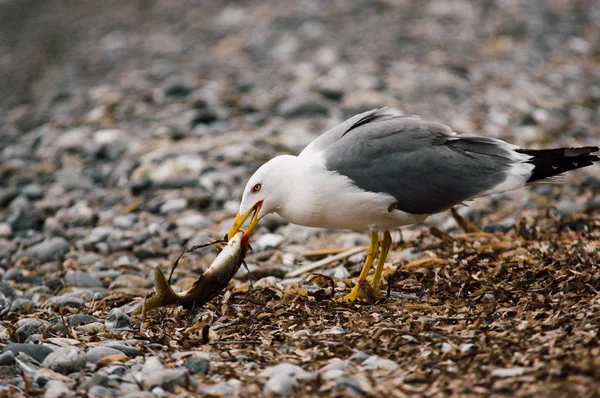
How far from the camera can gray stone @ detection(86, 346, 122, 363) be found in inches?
166

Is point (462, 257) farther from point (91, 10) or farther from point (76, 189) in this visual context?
point (91, 10)

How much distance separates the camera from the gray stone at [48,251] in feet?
22.4

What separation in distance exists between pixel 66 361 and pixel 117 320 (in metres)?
0.78

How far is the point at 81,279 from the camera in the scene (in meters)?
6.16

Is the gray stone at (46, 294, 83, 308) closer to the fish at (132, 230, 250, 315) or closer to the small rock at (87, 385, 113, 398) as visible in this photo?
the fish at (132, 230, 250, 315)

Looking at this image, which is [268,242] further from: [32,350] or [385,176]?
[32,350]

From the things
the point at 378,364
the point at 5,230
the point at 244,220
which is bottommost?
the point at 5,230

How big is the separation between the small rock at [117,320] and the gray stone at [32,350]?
611 millimetres

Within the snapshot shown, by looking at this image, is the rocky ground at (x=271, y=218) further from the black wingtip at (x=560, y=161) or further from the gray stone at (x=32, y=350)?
the black wingtip at (x=560, y=161)

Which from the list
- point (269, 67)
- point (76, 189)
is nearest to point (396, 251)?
point (76, 189)

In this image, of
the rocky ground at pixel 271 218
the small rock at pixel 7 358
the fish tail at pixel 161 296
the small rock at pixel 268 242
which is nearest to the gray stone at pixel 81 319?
the rocky ground at pixel 271 218

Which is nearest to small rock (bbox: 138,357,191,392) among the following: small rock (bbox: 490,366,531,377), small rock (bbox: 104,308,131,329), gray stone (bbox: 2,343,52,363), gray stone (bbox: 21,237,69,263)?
gray stone (bbox: 2,343,52,363)

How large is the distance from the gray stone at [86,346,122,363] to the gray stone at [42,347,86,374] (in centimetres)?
7

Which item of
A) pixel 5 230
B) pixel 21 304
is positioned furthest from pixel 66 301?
pixel 5 230
